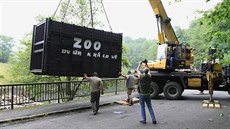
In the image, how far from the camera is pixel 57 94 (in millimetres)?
11750

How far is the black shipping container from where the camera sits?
8.59 m

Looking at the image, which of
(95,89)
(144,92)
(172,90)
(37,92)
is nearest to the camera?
(144,92)

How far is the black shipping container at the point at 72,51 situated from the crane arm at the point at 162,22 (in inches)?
214

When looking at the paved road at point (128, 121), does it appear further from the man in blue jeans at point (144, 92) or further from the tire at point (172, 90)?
the tire at point (172, 90)

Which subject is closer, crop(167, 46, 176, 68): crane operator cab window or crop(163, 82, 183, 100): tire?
crop(163, 82, 183, 100): tire

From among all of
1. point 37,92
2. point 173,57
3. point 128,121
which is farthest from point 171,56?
point 37,92

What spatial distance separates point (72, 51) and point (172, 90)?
7.05m

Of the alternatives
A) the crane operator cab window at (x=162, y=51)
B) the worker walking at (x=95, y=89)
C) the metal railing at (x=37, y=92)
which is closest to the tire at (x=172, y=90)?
the crane operator cab window at (x=162, y=51)

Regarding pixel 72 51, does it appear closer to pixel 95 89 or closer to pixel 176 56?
pixel 95 89

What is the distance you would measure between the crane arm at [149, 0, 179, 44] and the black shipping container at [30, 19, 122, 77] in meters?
5.43

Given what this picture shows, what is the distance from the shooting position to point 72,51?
364 inches

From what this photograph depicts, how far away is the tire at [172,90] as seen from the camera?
13.4m

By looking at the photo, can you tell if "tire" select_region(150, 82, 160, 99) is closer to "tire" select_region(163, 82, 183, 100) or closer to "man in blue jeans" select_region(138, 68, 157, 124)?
"tire" select_region(163, 82, 183, 100)

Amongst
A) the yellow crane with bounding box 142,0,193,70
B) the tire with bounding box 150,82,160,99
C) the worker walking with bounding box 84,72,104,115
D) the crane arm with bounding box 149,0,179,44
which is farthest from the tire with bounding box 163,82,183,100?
the worker walking with bounding box 84,72,104,115
